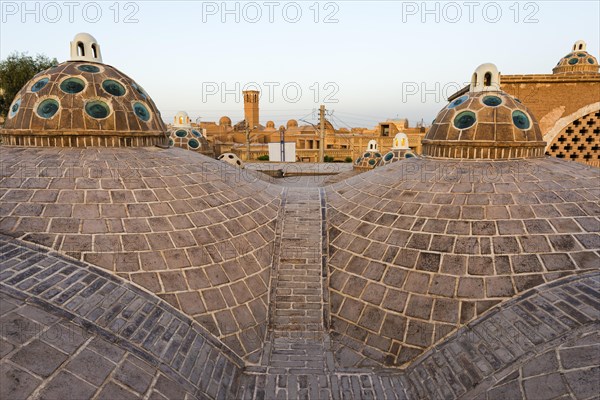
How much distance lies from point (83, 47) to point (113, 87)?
1194 millimetres

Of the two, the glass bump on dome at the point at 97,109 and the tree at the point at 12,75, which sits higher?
the tree at the point at 12,75

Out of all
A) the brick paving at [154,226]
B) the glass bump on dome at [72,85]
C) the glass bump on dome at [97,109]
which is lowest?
the brick paving at [154,226]

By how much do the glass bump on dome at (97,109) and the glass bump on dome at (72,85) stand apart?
356 millimetres

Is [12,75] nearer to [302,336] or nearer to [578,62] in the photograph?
[302,336]

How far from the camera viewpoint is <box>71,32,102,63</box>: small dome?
7.58m

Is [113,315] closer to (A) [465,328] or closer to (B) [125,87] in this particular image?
(A) [465,328]

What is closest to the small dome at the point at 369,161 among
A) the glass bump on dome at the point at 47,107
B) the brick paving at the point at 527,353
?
the brick paving at the point at 527,353

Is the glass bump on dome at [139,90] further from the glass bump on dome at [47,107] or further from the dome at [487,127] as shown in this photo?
the dome at [487,127]

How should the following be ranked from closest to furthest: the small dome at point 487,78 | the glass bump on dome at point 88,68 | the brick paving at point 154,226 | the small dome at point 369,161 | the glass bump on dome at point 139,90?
the brick paving at point 154,226 → the glass bump on dome at point 88,68 → the small dome at point 487,78 → the glass bump on dome at point 139,90 → the small dome at point 369,161

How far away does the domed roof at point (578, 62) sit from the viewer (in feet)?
58.3

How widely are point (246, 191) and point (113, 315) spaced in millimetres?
4112

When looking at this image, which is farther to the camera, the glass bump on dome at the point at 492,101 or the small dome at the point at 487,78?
the small dome at the point at 487,78

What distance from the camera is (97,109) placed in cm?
709

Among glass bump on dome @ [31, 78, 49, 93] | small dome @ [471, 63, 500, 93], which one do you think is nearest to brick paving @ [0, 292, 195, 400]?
glass bump on dome @ [31, 78, 49, 93]
